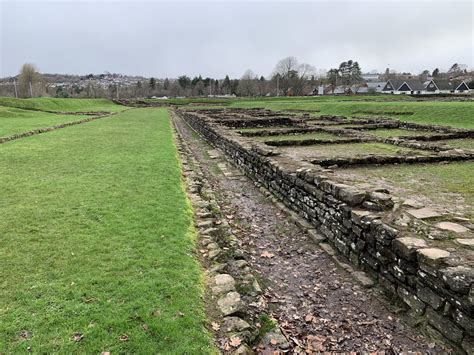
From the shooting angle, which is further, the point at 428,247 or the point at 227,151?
the point at 227,151

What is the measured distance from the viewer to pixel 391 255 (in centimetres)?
501

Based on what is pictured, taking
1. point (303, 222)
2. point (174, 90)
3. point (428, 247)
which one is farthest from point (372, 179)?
point (174, 90)

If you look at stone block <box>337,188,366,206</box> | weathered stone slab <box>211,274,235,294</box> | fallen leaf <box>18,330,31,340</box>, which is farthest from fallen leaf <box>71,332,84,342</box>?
stone block <box>337,188,366,206</box>

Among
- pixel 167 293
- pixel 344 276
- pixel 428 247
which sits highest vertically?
pixel 428 247

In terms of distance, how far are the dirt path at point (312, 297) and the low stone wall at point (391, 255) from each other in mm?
291

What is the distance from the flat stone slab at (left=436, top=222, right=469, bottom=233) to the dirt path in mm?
1371

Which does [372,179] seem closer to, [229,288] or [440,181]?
[440,181]

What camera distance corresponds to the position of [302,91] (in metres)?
110

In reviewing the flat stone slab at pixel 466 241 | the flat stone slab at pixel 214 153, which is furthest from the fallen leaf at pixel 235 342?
the flat stone slab at pixel 214 153

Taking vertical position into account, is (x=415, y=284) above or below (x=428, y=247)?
below

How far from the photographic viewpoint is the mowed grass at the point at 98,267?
377cm

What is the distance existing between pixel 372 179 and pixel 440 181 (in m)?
1.63

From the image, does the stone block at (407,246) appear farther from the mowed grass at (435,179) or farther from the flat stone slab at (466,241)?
the mowed grass at (435,179)

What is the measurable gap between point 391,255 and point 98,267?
13.9ft
